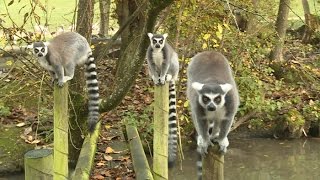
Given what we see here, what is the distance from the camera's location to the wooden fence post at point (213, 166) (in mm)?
3148

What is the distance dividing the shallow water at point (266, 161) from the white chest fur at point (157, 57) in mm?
2516

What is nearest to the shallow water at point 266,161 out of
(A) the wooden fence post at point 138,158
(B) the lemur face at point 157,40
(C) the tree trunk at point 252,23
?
(A) the wooden fence post at point 138,158

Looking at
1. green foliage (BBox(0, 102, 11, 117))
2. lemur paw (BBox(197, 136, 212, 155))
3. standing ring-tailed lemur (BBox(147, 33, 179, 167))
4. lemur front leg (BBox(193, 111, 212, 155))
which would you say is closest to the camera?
lemur paw (BBox(197, 136, 212, 155))

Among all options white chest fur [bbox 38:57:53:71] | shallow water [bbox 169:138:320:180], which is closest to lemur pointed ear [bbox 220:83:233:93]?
white chest fur [bbox 38:57:53:71]

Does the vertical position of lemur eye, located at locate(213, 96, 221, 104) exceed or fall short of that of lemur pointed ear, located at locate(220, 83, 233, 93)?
it falls short

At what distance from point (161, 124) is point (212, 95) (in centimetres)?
38

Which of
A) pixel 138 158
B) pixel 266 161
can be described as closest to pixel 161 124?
pixel 138 158

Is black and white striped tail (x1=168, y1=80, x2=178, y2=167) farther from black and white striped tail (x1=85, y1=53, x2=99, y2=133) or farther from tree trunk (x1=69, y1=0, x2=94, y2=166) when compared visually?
A: tree trunk (x1=69, y1=0, x2=94, y2=166)

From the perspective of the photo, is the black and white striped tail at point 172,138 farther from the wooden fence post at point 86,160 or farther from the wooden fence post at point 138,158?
the wooden fence post at point 86,160

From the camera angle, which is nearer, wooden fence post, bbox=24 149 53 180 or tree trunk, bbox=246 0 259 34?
wooden fence post, bbox=24 149 53 180

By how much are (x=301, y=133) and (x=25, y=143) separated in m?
4.53

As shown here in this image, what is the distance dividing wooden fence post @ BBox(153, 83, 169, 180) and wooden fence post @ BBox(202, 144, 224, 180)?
1.41 feet

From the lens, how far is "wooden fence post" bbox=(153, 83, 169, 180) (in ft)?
11.5

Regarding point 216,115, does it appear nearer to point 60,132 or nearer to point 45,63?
point 60,132
